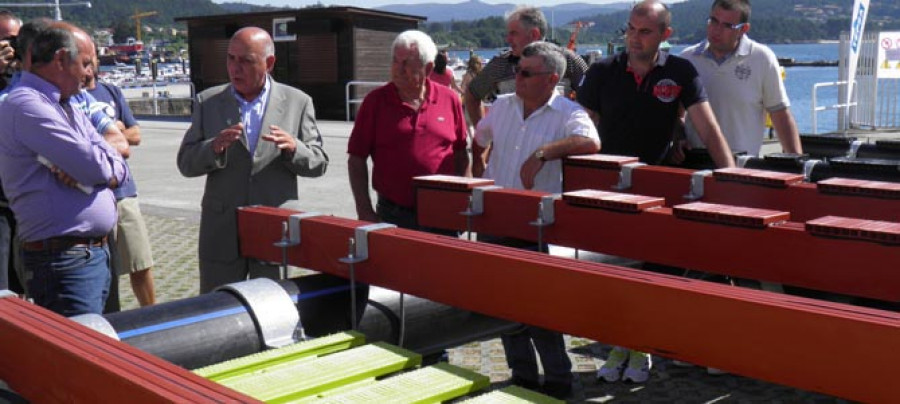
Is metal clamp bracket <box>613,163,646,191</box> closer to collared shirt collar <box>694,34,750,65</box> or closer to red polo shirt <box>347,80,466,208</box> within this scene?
red polo shirt <box>347,80,466,208</box>

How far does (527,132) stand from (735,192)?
1.25 meters

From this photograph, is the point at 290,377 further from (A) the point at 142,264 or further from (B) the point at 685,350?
(A) the point at 142,264

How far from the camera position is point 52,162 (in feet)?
10.9

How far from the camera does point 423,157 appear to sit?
455 centimetres

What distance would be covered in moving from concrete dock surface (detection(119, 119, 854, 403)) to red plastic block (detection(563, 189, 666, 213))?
1725mm

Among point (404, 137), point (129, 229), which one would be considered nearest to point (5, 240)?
point (129, 229)

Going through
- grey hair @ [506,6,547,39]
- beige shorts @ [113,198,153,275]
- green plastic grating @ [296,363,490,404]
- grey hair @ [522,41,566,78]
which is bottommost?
beige shorts @ [113,198,153,275]

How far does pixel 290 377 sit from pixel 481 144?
287 cm

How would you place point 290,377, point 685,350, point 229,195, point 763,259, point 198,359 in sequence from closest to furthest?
point 685,350
point 290,377
point 198,359
point 763,259
point 229,195

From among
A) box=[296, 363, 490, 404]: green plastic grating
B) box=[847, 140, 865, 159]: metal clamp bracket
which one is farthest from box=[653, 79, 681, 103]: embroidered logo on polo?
box=[296, 363, 490, 404]: green plastic grating

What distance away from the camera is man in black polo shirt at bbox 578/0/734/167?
4613 millimetres

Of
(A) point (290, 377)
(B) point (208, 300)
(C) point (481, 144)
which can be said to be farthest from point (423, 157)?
(A) point (290, 377)

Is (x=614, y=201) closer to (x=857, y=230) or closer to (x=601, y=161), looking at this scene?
(x=857, y=230)

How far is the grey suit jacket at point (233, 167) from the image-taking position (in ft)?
13.9
